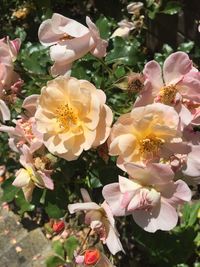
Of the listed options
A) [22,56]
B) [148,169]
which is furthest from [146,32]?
[148,169]

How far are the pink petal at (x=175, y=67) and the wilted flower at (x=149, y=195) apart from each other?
0.72 ft

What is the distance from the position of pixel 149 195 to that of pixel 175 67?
0.96ft

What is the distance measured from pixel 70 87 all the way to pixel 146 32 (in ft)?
5.86

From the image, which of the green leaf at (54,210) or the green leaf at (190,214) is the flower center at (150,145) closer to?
the green leaf at (54,210)

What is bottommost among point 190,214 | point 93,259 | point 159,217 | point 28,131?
point 190,214

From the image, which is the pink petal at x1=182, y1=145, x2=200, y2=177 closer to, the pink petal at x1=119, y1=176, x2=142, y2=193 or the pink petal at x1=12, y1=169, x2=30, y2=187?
the pink petal at x1=119, y1=176, x2=142, y2=193

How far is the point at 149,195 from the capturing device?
1050 mm

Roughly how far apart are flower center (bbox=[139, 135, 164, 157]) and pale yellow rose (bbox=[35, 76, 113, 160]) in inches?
3.2

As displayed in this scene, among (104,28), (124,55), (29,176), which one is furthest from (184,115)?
(104,28)

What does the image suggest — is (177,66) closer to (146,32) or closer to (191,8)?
(191,8)

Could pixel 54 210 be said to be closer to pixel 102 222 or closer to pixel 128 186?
pixel 102 222

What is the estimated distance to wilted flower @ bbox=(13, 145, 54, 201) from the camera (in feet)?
4.04

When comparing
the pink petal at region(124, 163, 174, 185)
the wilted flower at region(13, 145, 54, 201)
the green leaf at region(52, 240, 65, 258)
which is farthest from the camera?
the green leaf at region(52, 240, 65, 258)

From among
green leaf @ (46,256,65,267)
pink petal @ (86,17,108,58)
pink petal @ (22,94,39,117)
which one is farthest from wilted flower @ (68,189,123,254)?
green leaf @ (46,256,65,267)
